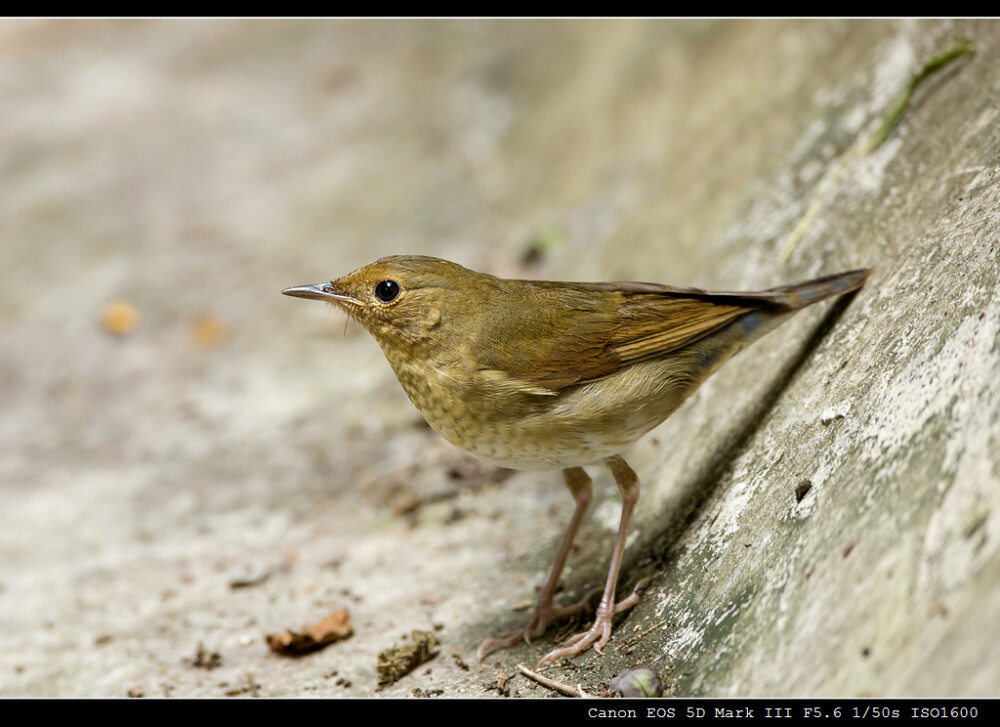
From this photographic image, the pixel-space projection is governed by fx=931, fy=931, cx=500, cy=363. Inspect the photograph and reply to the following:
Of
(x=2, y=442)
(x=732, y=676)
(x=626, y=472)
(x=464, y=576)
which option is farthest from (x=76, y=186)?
(x=732, y=676)

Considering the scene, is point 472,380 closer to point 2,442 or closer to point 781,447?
point 781,447

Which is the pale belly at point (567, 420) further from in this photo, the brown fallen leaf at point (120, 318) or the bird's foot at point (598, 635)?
the brown fallen leaf at point (120, 318)

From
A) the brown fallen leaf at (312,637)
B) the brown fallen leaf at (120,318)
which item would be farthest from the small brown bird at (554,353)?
the brown fallen leaf at (120,318)

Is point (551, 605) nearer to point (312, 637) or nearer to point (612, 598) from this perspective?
point (612, 598)

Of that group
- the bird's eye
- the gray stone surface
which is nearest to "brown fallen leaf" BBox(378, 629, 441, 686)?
the gray stone surface

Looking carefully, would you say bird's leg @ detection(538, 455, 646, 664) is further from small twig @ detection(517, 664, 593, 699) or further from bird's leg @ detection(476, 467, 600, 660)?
bird's leg @ detection(476, 467, 600, 660)

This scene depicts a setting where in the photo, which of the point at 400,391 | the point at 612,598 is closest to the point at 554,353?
the point at 612,598
